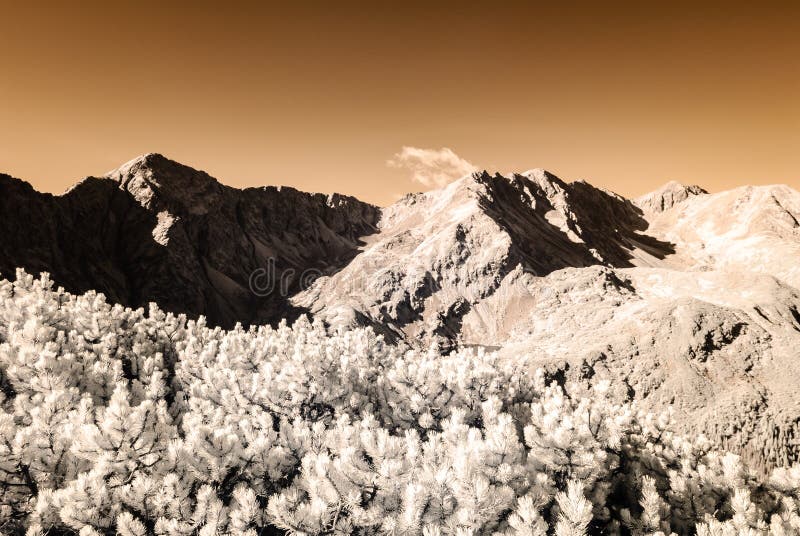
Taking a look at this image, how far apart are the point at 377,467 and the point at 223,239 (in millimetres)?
103096

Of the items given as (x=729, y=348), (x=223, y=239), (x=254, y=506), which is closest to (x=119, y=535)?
(x=254, y=506)

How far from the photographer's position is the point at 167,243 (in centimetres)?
8325

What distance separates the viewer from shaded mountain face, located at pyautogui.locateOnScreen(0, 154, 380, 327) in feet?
223

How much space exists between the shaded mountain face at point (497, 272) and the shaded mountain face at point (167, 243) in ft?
1.32

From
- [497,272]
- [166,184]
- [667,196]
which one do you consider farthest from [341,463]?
[667,196]

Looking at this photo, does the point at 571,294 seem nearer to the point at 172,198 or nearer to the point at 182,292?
the point at 182,292

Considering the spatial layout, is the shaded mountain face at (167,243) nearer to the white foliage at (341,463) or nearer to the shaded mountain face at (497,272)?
the shaded mountain face at (497,272)

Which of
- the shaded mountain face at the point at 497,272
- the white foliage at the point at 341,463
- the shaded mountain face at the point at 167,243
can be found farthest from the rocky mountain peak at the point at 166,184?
the white foliage at the point at 341,463

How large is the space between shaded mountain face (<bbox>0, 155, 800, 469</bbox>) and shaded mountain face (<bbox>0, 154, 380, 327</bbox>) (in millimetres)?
404

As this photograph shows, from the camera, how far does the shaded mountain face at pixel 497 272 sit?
35.6 metres

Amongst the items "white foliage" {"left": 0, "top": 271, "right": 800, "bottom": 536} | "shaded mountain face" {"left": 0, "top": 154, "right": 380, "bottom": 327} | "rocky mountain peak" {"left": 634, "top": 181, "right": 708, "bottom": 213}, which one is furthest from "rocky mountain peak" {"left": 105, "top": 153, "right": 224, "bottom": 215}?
"rocky mountain peak" {"left": 634, "top": 181, "right": 708, "bottom": 213}

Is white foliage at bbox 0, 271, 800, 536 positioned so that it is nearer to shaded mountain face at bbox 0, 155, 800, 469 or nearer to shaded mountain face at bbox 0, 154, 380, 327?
shaded mountain face at bbox 0, 155, 800, 469

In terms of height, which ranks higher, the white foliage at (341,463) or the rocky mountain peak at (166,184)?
the rocky mountain peak at (166,184)

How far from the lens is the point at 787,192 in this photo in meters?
131
